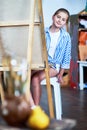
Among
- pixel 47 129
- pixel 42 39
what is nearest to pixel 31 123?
pixel 47 129

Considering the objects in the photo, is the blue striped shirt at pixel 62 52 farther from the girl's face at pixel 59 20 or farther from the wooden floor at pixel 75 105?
the wooden floor at pixel 75 105

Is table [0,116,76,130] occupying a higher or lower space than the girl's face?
lower

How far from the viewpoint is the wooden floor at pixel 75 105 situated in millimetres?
3747

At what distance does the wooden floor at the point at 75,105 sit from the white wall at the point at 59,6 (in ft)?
5.63

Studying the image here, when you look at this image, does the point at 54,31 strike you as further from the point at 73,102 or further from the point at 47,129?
the point at 47,129

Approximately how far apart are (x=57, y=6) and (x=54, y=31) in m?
3.21

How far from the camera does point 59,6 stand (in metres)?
6.93

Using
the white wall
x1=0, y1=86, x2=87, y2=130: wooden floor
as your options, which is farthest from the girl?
the white wall

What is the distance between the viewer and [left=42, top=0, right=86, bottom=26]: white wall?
6.91m

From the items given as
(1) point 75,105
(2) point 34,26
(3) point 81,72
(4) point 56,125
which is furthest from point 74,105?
(4) point 56,125

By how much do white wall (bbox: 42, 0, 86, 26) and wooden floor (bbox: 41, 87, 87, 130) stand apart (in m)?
1.72

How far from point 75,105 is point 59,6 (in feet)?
9.77

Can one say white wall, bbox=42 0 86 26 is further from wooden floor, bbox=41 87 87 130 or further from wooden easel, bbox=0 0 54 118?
wooden easel, bbox=0 0 54 118

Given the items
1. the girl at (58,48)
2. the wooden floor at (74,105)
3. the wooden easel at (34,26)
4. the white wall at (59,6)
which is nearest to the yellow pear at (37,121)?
the wooden easel at (34,26)
